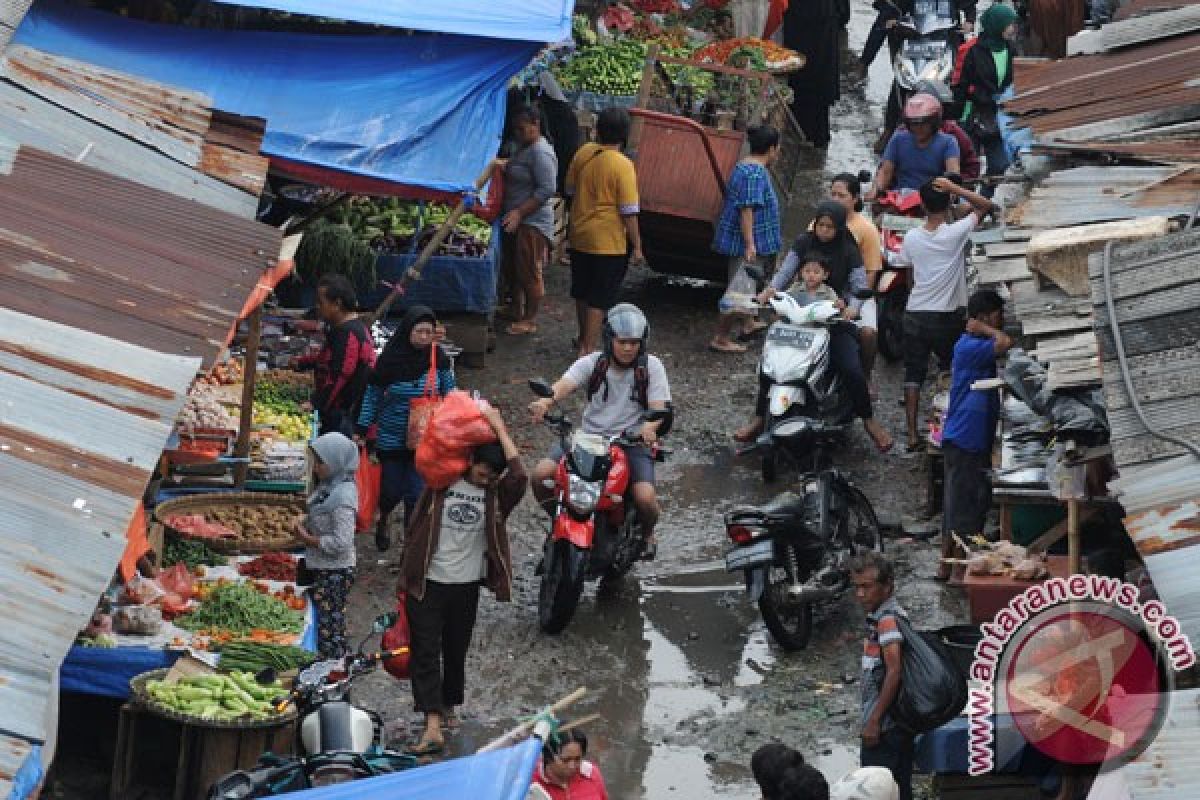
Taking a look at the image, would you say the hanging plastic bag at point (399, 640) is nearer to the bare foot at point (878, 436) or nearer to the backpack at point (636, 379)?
the backpack at point (636, 379)

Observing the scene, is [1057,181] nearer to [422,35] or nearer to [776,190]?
[422,35]

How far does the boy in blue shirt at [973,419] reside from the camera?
11.7 meters

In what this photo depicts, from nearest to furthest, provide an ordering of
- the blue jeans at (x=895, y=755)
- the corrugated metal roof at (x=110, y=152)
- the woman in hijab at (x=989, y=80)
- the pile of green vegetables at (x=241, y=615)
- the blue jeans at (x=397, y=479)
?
1. the blue jeans at (x=895, y=755)
2. the corrugated metal roof at (x=110, y=152)
3. the pile of green vegetables at (x=241, y=615)
4. the blue jeans at (x=397, y=479)
5. the woman in hijab at (x=989, y=80)

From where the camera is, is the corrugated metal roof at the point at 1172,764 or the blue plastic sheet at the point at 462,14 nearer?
the corrugated metal roof at the point at 1172,764

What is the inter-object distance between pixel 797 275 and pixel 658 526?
206 cm

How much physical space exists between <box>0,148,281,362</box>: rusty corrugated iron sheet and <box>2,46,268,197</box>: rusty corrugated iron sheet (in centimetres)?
59

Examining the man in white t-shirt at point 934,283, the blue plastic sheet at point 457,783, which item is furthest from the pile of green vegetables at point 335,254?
the blue plastic sheet at point 457,783

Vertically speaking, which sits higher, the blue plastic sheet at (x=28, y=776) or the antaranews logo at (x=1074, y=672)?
the antaranews logo at (x=1074, y=672)

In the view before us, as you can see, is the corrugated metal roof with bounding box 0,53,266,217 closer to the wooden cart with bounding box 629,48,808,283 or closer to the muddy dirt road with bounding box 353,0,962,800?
the muddy dirt road with bounding box 353,0,962,800

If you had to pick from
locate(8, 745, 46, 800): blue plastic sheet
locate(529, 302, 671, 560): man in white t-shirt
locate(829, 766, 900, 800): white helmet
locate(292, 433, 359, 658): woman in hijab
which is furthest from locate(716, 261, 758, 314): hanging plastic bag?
locate(8, 745, 46, 800): blue plastic sheet

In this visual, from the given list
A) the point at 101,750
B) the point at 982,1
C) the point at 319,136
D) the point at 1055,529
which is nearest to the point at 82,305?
the point at 101,750

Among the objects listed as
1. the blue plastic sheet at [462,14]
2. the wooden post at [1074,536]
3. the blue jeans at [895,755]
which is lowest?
the blue jeans at [895,755]

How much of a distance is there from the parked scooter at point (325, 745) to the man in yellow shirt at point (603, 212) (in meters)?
5.89

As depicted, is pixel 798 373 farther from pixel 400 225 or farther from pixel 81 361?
pixel 81 361
